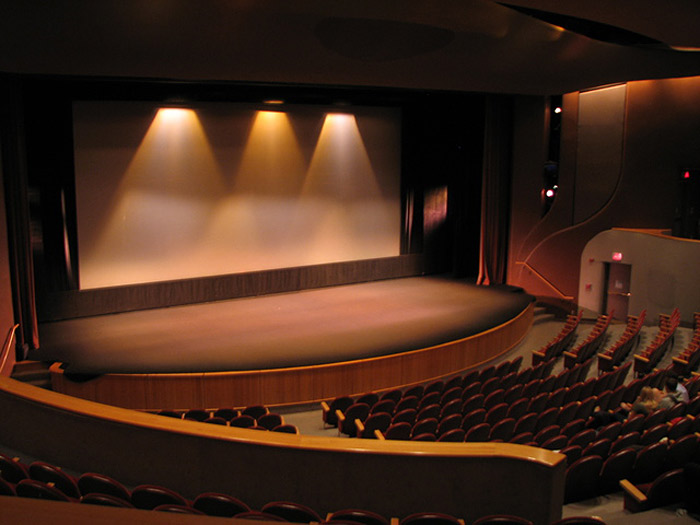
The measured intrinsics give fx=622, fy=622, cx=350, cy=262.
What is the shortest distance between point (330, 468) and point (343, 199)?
412 inches

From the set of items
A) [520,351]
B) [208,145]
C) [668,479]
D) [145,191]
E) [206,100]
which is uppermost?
[206,100]

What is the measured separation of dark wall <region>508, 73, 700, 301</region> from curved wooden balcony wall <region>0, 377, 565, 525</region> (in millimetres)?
10610

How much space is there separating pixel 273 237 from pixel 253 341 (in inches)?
144

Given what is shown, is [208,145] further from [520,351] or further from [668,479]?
[668,479]

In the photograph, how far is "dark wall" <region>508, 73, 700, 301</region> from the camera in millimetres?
12023

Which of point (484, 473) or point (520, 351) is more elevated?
point (484, 473)

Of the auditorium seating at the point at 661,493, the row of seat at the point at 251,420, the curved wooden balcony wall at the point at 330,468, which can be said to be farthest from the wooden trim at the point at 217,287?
the auditorium seating at the point at 661,493

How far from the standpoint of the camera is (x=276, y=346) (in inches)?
359

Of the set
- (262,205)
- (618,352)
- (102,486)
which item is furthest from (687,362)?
(262,205)

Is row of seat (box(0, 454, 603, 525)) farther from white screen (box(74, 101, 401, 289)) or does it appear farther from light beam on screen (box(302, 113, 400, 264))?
light beam on screen (box(302, 113, 400, 264))

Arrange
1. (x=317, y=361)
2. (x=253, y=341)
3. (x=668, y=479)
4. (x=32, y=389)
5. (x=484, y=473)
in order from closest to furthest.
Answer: (x=484, y=473) < (x=668, y=479) < (x=32, y=389) < (x=317, y=361) < (x=253, y=341)

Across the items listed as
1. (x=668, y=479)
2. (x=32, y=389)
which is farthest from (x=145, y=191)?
(x=668, y=479)

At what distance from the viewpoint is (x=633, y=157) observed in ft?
40.7

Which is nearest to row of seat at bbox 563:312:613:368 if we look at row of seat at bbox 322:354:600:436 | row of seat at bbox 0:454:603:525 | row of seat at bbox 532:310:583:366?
row of seat at bbox 532:310:583:366
